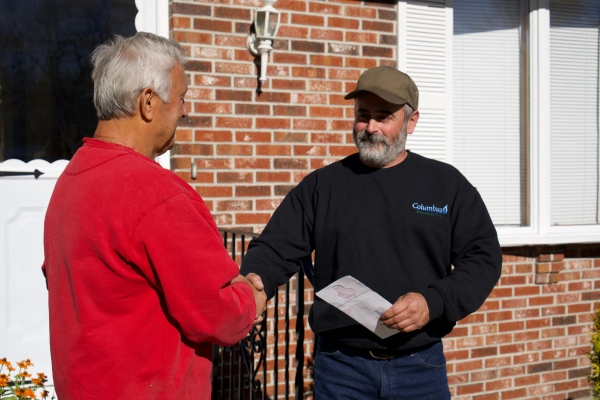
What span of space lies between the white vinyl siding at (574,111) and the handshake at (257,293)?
3789mm

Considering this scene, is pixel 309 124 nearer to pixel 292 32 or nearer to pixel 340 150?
pixel 340 150

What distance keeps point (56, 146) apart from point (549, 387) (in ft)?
13.3

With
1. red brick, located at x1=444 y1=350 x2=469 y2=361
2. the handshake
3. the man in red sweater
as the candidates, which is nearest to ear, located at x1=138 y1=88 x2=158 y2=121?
the man in red sweater

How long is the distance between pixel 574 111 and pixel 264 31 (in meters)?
2.90

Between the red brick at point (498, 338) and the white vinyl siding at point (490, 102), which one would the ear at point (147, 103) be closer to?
the white vinyl siding at point (490, 102)

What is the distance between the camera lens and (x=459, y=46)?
5.16 metres

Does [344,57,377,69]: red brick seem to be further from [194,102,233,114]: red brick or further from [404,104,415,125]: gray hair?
[404,104,415,125]: gray hair

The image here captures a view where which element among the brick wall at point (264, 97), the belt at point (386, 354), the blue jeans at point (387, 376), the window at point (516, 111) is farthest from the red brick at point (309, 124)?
the belt at point (386, 354)

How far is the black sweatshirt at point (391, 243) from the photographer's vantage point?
2.49 meters

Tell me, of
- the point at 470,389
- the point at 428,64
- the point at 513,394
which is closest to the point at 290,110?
the point at 428,64

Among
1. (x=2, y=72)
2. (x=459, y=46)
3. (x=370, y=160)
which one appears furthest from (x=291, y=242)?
(x=459, y=46)

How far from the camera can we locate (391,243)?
99.8 inches

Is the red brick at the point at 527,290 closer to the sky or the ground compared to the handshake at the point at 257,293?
closer to the ground

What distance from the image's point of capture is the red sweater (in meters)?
1.64
